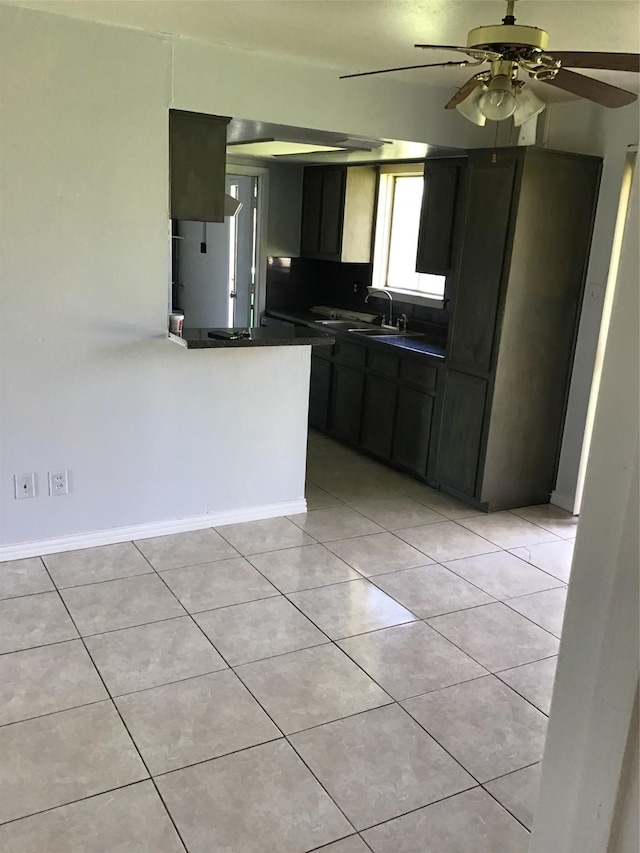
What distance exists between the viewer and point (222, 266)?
6645 millimetres

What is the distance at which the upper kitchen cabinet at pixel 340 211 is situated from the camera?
225 inches

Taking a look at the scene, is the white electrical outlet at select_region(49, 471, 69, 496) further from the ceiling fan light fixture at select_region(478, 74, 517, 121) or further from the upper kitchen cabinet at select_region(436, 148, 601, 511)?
the ceiling fan light fixture at select_region(478, 74, 517, 121)

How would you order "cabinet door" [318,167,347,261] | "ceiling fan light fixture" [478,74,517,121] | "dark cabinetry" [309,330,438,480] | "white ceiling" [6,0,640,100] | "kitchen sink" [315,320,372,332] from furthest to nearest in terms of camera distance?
1. "cabinet door" [318,167,347,261]
2. "kitchen sink" [315,320,372,332]
3. "dark cabinetry" [309,330,438,480]
4. "white ceiling" [6,0,640,100]
5. "ceiling fan light fixture" [478,74,517,121]

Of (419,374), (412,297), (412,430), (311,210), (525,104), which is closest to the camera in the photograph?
(525,104)

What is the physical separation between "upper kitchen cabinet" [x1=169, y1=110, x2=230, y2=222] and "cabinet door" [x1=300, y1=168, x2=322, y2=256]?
2.50m

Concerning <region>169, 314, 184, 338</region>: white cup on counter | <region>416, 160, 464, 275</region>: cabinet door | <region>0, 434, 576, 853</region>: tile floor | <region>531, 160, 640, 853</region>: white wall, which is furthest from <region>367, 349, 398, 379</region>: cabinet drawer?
<region>531, 160, 640, 853</region>: white wall

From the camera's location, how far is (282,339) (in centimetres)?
379

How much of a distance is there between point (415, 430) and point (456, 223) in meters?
1.34

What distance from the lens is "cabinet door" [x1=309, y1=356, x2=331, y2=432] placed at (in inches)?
220

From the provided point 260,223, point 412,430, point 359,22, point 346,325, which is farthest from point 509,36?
point 260,223

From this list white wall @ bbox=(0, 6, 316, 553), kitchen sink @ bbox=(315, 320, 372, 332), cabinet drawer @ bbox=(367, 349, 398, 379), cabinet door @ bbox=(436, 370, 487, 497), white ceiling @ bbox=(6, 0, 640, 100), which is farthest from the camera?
kitchen sink @ bbox=(315, 320, 372, 332)

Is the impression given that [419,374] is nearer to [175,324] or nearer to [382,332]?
[382,332]

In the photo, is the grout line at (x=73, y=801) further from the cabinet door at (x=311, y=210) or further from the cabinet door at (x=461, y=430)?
the cabinet door at (x=311, y=210)

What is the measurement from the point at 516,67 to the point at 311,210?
3.95 metres
